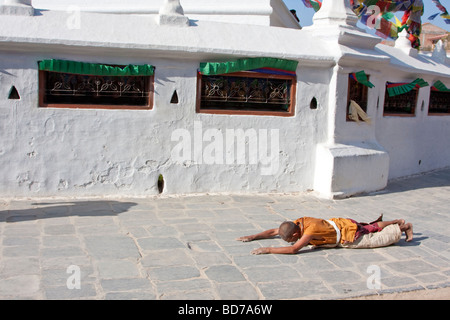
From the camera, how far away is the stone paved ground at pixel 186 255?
13.7 ft

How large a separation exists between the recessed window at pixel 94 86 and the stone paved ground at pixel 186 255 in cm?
152

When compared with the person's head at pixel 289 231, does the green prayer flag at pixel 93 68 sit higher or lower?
higher

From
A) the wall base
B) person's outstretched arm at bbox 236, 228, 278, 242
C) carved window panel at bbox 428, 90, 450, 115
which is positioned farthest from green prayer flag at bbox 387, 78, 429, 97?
person's outstretched arm at bbox 236, 228, 278, 242

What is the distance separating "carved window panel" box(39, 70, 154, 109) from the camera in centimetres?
673

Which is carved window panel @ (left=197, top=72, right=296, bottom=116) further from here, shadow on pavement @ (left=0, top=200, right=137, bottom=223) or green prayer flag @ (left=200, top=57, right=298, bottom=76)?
shadow on pavement @ (left=0, top=200, right=137, bottom=223)

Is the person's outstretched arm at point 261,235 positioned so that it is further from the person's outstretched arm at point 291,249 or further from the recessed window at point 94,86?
the recessed window at point 94,86

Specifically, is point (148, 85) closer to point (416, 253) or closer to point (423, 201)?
Result: point (416, 253)

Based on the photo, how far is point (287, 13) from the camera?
12344 mm

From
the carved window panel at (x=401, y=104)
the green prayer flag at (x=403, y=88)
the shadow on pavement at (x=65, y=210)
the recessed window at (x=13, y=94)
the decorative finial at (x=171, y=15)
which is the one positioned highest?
the decorative finial at (x=171, y=15)

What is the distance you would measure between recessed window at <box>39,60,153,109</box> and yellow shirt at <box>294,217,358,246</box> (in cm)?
331

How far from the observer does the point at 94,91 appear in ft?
22.7

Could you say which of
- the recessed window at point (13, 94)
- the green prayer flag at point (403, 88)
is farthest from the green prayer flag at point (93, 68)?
the green prayer flag at point (403, 88)

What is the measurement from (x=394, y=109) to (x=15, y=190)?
7653 mm
